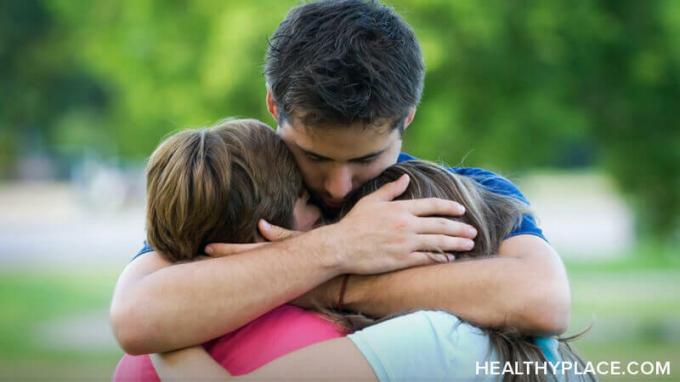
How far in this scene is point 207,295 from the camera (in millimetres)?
2762

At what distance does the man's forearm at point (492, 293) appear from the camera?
280 centimetres

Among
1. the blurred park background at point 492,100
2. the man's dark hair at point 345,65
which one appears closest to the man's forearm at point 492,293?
the man's dark hair at point 345,65

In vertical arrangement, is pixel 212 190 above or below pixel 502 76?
above

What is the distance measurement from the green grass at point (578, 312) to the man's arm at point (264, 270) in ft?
26.1

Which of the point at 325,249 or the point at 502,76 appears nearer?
the point at 325,249

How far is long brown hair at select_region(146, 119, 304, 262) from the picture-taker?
2.89 meters

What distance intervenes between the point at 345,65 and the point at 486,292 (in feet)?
2.60

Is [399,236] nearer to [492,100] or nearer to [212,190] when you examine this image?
[212,190]

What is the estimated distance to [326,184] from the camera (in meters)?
3.20

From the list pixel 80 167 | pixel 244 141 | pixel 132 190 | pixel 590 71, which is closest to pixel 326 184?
pixel 244 141

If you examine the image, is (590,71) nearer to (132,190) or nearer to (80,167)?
(132,190)

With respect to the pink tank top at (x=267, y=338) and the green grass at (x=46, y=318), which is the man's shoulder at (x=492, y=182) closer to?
the pink tank top at (x=267, y=338)

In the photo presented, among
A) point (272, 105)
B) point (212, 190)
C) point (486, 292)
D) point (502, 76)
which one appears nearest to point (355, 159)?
point (272, 105)

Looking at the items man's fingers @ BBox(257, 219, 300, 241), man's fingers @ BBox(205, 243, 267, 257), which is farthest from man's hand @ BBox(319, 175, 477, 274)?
man's fingers @ BBox(205, 243, 267, 257)
